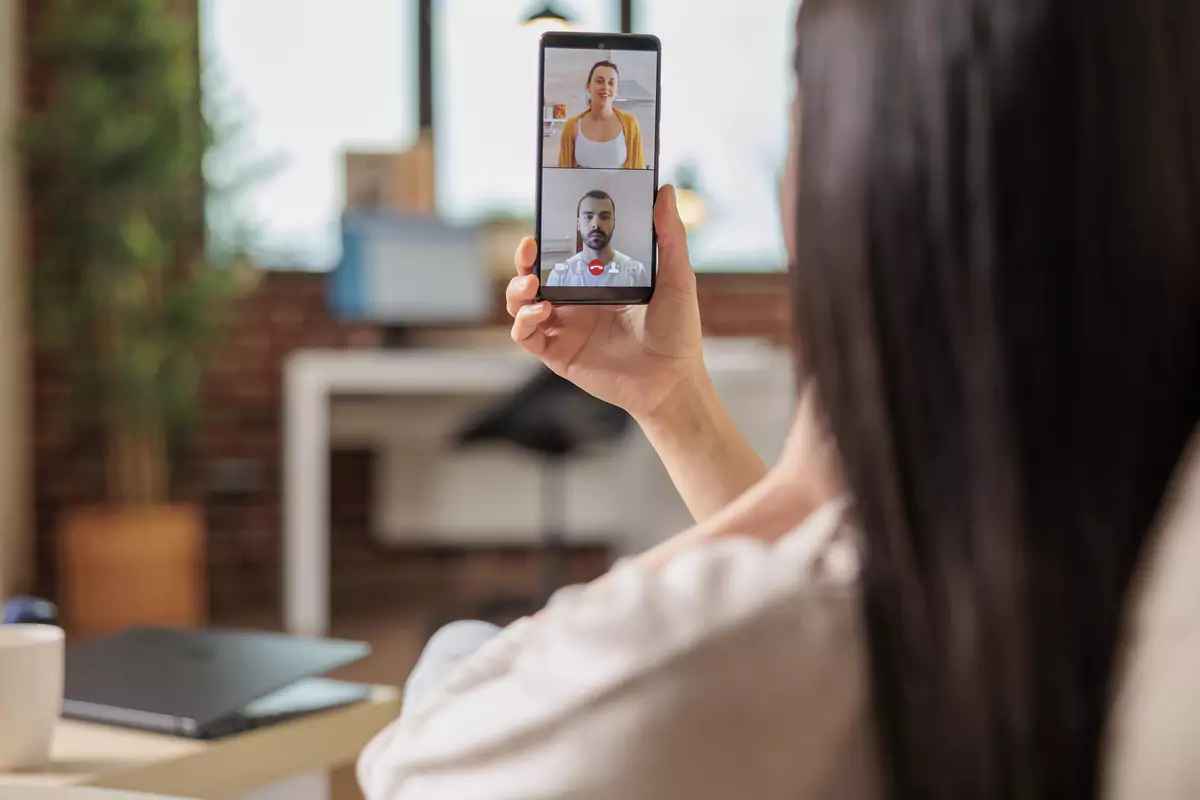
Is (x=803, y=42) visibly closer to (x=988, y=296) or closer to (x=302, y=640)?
(x=988, y=296)

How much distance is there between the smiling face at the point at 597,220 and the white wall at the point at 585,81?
39mm

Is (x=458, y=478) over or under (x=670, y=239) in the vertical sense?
under

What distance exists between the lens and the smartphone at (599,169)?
0.86 meters

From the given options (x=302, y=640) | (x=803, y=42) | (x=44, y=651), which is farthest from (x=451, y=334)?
(x=803, y=42)

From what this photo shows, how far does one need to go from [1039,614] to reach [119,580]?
319cm

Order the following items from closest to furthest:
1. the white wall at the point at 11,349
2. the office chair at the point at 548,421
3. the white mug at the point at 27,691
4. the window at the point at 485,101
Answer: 1. the white mug at the point at 27,691
2. the office chair at the point at 548,421
3. the white wall at the point at 11,349
4. the window at the point at 485,101

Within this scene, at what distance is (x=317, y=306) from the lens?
3.92 meters

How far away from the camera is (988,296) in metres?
0.39

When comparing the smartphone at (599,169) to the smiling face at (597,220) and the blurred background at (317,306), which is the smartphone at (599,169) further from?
the blurred background at (317,306)

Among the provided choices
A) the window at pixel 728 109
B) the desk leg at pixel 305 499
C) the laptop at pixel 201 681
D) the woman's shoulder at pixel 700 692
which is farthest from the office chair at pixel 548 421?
the woman's shoulder at pixel 700 692

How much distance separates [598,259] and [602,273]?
1 cm

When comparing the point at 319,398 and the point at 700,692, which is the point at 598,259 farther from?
the point at 319,398

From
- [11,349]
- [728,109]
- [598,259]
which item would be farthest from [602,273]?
[728,109]

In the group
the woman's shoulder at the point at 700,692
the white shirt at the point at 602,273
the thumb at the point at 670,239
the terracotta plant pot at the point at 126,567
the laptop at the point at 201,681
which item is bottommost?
the terracotta plant pot at the point at 126,567
